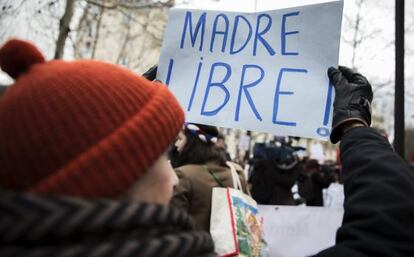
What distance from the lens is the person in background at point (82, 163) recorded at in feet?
2.38

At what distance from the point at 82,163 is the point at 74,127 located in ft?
0.24

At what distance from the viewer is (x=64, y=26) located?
7.47m

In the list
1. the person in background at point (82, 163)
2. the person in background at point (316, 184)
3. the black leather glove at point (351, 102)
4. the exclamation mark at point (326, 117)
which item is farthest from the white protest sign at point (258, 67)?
the person in background at point (316, 184)

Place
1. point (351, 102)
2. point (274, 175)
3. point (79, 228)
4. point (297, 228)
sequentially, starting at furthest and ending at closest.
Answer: point (274, 175) < point (297, 228) < point (351, 102) < point (79, 228)

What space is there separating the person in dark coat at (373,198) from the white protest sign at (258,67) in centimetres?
37

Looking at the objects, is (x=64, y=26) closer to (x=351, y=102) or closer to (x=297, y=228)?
(x=297, y=228)

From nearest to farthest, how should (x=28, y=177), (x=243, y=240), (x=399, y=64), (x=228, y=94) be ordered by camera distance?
(x=28, y=177), (x=228, y=94), (x=243, y=240), (x=399, y=64)

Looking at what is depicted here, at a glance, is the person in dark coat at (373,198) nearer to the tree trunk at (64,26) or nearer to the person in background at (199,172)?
the person in background at (199,172)

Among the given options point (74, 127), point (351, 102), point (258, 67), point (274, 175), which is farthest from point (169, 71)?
point (274, 175)

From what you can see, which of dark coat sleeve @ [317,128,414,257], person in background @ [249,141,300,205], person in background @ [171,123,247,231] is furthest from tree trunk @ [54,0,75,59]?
dark coat sleeve @ [317,128,414,257]

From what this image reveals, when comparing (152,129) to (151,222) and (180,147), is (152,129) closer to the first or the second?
(151,222)

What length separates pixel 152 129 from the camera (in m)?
0.92

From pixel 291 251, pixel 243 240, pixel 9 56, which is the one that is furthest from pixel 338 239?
pixel 291 251

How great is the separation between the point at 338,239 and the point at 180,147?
1.84m
